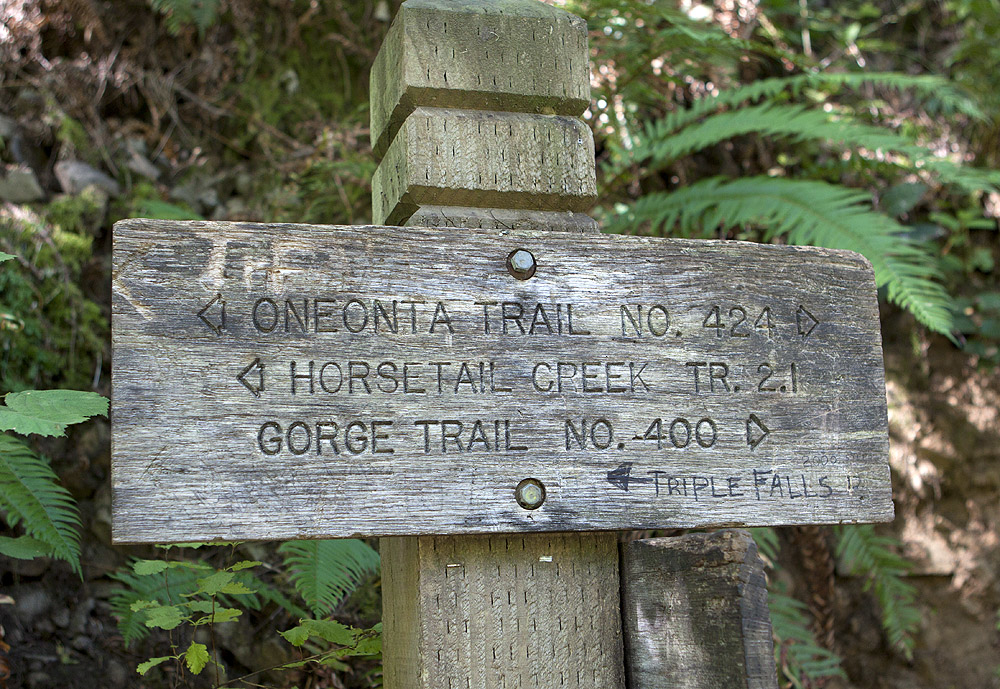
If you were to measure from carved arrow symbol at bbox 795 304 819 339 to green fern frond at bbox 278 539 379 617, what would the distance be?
1.50 m

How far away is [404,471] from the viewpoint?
131 centimetres

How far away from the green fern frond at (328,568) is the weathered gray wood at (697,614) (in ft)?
3.68

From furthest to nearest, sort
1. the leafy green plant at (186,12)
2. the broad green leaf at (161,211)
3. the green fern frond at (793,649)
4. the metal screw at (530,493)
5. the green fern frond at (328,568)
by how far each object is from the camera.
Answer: the leafy green plant at (186,12) → the broad green leaf at (161,211) → the green fern frond at (793,649) → the green fern frond at (328,568) → the metal screw at (530,493)

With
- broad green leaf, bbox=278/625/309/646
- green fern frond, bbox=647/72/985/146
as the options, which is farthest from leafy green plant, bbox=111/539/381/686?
green fern frond, bbox=647/72/985/146

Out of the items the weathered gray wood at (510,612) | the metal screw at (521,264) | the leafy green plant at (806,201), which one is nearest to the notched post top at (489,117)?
the metal screw at (521,264)

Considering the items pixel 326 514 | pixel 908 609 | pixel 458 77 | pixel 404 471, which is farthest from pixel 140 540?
pixel 908 609

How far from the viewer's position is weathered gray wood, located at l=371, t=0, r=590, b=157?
5.17 ft

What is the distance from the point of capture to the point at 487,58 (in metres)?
1.60

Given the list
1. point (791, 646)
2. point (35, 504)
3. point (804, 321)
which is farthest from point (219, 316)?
point (791, 646)

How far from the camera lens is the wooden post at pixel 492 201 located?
1392 millimetres

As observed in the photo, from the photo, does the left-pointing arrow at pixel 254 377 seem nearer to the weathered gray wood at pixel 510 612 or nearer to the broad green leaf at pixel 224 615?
the weathered gray wood at pixel 510 612

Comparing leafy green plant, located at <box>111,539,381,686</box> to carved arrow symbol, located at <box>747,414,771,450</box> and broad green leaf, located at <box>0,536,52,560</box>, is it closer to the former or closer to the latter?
broad green leaf, located at <box>0,536,52,560</box>

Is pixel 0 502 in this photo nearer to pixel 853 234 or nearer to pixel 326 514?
pixel 326 514

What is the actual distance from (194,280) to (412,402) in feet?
1.32
